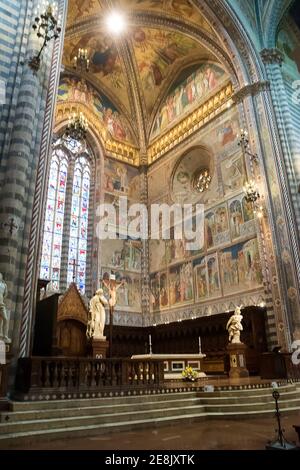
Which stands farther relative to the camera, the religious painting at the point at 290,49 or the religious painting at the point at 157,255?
the religious painting at the point at 157,255

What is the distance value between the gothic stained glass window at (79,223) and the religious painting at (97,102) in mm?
3174

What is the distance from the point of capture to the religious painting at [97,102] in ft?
67.3

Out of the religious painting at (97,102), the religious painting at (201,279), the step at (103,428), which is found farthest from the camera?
the religious painting at (97,102)

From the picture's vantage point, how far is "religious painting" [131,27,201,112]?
19.9 meters

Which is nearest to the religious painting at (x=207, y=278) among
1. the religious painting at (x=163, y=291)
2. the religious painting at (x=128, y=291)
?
the religious painting at (x=163, y=291)

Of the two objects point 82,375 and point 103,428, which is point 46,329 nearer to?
point 82,375

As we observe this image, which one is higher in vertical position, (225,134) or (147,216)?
(225,134)

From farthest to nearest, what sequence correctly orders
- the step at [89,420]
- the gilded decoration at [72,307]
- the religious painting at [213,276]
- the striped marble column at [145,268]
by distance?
the striped marble column at [145,268], the religious painting at [213,276], the gilded decoration at [72,307], the step at [89,420]

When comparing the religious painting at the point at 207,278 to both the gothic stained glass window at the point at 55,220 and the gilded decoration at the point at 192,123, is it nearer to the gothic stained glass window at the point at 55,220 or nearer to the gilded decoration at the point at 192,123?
the gothic stained glass window at the point at 55,220

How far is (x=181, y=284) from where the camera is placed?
1812 centimetres

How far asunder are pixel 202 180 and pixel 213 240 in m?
4.04

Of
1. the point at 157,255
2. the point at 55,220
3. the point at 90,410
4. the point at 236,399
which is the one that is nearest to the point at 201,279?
the point at 157,255

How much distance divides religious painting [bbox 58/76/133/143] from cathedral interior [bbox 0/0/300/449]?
0.09m
